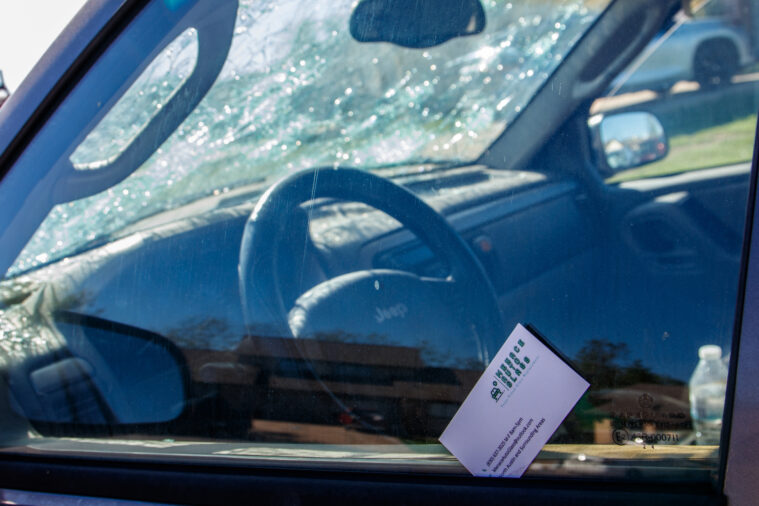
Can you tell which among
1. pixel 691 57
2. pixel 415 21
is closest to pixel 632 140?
pixel 691 57

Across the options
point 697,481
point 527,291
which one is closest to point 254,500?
point 527,291

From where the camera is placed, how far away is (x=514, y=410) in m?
1.13

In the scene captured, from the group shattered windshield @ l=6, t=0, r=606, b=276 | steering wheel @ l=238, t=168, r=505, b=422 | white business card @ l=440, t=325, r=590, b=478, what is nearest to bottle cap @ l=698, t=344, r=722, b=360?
white business card @ l=440, t=325, r=590, b=478

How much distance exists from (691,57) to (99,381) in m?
1.53

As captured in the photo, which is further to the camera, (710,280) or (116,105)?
(116,105)

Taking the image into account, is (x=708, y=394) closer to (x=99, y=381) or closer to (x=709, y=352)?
(x=709, y=352)

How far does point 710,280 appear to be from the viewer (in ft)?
3.99

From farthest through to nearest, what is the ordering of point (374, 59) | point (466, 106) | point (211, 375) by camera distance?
1. point (466, 106)
2. point (374, 59)
3. point (211, 375)

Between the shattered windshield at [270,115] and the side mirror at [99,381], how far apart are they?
19cm

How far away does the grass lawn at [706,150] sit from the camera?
1.44 m

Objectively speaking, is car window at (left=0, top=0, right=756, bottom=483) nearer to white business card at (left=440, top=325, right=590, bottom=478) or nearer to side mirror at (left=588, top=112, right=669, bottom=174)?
white business card at (left=440, top=325, right=590, bottom=478)

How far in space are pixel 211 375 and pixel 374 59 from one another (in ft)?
2.50

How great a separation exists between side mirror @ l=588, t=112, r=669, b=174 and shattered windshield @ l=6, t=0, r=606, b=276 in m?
0.37

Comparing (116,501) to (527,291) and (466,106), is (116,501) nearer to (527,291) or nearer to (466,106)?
(527,291)
